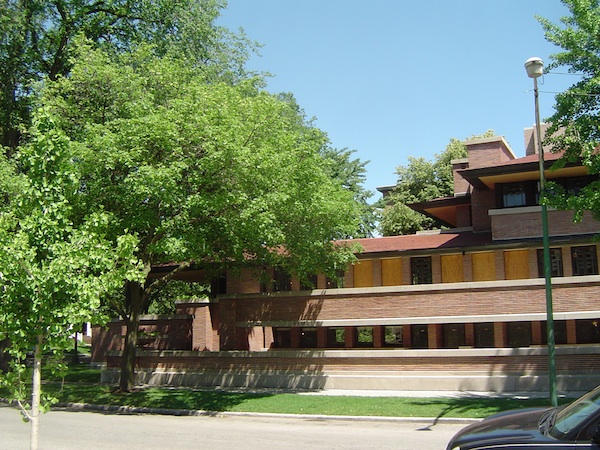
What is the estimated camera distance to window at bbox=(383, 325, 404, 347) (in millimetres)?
28906

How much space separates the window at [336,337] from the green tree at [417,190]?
14561mm

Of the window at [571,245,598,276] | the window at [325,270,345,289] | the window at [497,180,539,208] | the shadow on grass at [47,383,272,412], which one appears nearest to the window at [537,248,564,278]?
the window at [571,245,598,276]

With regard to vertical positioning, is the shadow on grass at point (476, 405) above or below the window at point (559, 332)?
below

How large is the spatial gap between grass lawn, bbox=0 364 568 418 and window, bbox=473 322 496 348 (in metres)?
6.95

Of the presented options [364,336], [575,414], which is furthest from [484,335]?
[575,414]

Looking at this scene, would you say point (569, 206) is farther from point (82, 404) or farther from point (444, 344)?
point (82, 404)

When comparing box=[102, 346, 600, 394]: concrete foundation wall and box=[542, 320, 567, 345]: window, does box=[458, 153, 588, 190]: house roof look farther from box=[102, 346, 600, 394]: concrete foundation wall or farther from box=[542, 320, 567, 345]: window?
box=[102, 346, 600, 394]: concrete foundation wall

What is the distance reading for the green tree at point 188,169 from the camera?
62.3ft

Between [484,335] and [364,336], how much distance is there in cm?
579

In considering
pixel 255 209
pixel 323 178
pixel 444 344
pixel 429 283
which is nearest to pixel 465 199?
pixel 429 283

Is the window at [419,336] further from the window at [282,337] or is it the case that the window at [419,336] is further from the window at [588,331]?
the window at [282,337]

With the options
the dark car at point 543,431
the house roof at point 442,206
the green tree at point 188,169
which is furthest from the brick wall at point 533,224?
the dark car at point 543,431

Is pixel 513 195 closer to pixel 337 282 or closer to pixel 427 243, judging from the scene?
pixel 427 243

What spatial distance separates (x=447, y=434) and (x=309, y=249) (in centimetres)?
1012
